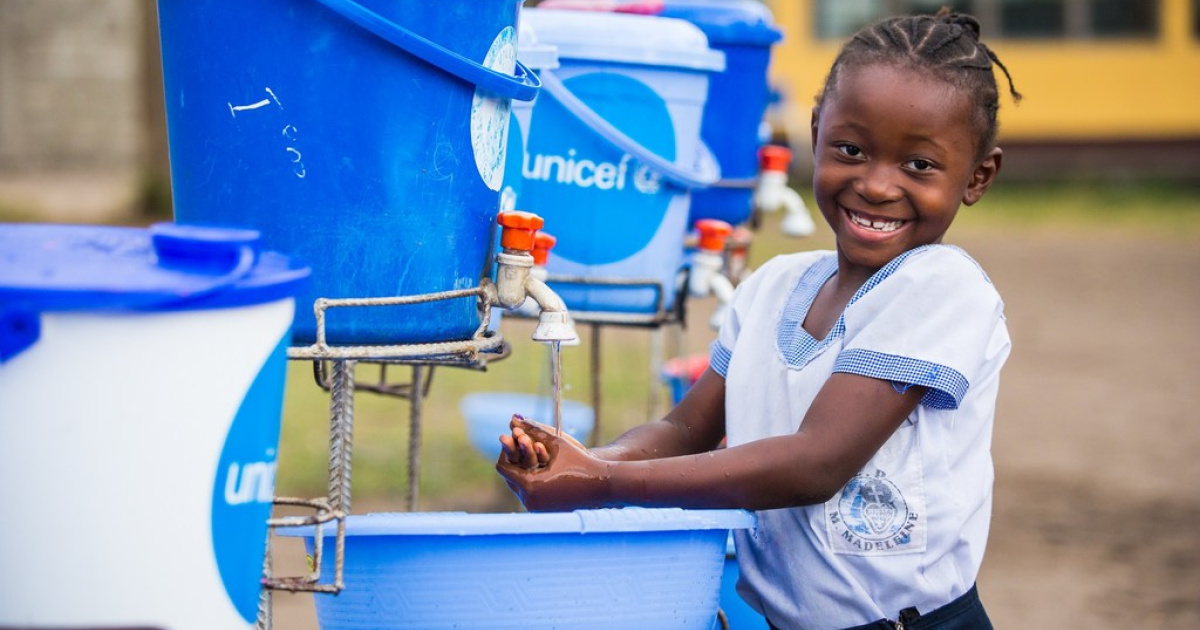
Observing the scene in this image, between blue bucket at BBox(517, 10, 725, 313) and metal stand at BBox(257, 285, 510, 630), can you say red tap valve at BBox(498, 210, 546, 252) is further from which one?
blue bucket at BBox(517, 10, 725, 313)

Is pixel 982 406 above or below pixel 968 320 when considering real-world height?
below

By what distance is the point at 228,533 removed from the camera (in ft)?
3.96

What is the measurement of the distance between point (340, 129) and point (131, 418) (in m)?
0.51

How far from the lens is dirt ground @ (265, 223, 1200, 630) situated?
362 centimetres

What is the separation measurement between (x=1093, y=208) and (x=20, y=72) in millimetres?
9404

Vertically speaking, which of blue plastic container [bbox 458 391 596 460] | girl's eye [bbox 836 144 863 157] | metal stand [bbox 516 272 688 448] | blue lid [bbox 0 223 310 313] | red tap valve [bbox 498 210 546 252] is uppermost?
girl's eye [bbox 836 144 863 157]

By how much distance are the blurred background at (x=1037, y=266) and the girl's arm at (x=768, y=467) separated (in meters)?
1.54

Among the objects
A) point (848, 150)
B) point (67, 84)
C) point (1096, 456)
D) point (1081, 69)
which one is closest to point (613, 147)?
point (848, 150)

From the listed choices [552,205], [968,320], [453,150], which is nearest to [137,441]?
[453,150]

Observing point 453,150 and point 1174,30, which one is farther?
point 1174,30

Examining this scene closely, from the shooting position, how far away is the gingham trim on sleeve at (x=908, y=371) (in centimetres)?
160

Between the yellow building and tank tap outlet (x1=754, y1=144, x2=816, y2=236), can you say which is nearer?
tank tap outlet (x1=754, y1=144, x2=816, y2=236)

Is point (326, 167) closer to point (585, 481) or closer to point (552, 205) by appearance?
point (585, 481)

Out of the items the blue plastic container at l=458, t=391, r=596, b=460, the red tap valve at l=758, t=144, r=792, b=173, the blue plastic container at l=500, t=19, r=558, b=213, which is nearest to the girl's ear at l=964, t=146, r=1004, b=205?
the blue plastic container at l=500, t=19, r=558, b=213
